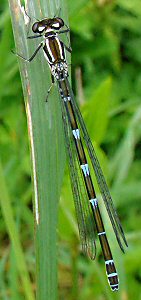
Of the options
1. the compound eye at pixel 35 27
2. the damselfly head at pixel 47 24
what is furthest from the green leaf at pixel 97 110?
the compound eye at pixel 35 27

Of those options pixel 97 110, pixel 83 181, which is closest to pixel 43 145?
pixel 83 181

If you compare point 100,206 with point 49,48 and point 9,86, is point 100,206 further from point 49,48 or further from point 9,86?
point 9,86

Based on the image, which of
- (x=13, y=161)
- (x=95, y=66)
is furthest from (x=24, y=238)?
(x=95, y=66)

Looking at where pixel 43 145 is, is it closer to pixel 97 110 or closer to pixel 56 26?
pixel 56 26

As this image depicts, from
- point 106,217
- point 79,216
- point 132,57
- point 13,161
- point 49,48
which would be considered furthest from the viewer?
point 132,57

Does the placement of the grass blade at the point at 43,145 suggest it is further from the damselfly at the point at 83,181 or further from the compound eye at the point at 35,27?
the damselfly at the point at 83,181

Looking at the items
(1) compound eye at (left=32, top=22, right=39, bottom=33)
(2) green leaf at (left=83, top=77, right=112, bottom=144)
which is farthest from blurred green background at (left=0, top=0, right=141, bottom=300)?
(1) compound eye at (left=32, top=22, right=39, bottom=33)
